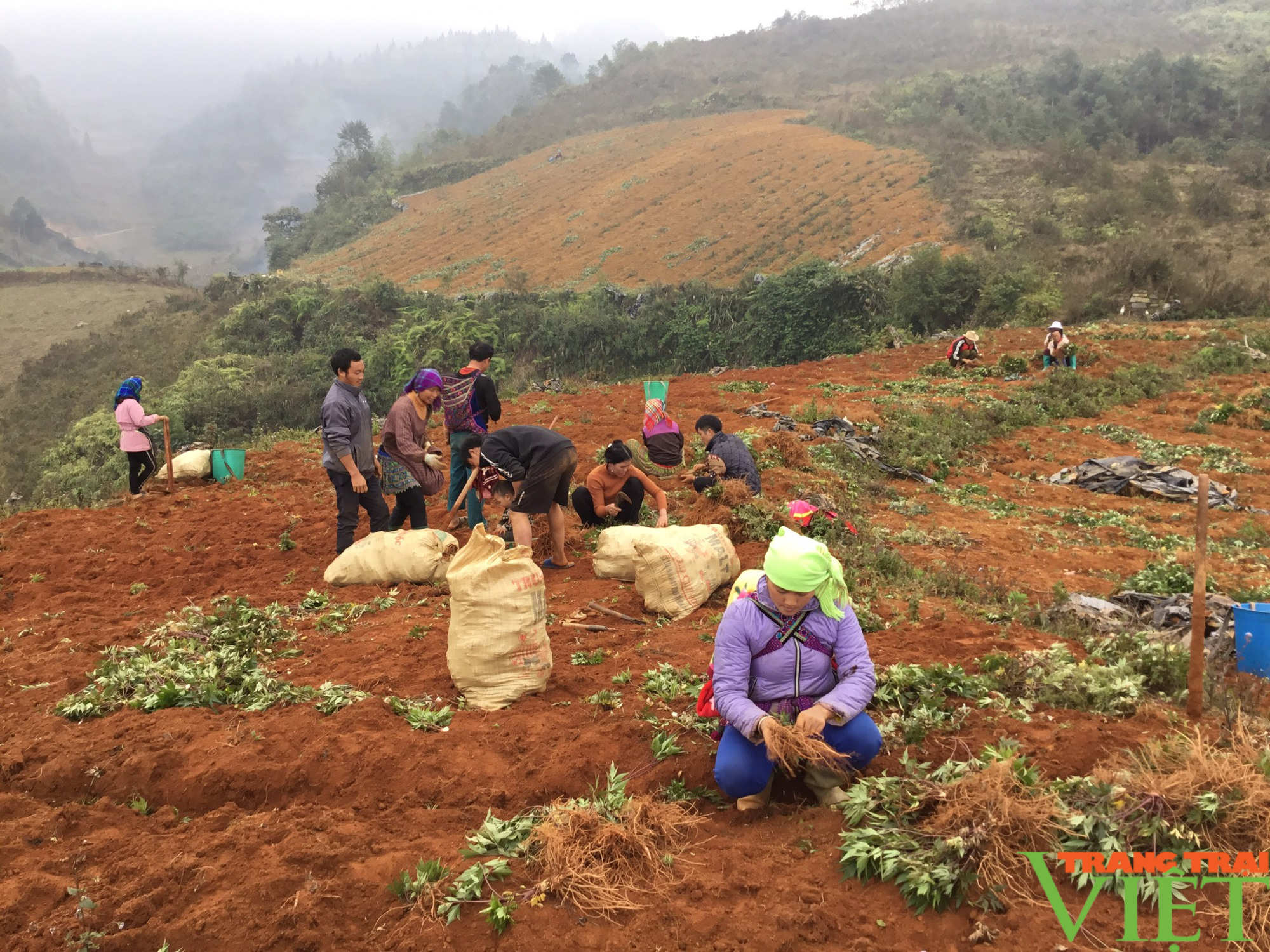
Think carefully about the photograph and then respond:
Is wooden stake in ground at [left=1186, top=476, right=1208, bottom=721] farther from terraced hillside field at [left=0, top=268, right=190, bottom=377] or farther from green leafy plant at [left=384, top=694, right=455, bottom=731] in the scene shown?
terraced hillside field at [left=0, top=268, right=190, bottom=377]

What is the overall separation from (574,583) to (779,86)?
45636 millimetres

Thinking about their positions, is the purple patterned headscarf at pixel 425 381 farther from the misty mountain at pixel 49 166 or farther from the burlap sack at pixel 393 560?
the misty mountain at pixel 49 166

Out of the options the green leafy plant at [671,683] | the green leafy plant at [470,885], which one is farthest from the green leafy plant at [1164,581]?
the green leafy plant at [470,885]

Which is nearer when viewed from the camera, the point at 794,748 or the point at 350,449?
the point at 794,748

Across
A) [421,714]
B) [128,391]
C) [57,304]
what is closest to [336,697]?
[421,714]

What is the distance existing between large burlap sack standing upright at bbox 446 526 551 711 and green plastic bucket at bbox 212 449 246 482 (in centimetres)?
684

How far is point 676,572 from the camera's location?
4930 mm

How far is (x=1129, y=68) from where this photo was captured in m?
31.6

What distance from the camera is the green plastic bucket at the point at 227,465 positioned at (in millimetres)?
9586

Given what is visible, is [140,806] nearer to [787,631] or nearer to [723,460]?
[787,631]

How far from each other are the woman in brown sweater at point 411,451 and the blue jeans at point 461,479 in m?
0.15

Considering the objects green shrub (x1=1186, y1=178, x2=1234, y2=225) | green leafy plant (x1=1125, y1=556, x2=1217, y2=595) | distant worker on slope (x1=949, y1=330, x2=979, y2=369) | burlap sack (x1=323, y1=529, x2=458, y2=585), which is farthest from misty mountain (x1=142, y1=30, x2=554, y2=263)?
green leafy plant (x1=1125, y1=556, x2=1217, y2=595)

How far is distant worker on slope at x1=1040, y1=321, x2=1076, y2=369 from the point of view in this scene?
12698mm

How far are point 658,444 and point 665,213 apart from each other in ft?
87.7
